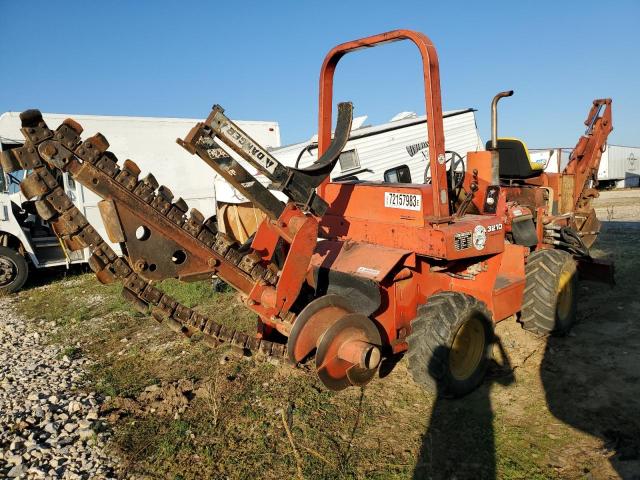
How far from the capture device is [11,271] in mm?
9648

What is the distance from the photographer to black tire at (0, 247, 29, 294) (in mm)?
9562

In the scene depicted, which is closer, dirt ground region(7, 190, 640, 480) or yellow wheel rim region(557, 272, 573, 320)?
dirt ground region(7, 190, 640, 480)

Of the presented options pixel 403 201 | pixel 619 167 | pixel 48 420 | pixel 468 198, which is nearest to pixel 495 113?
pixel 468 198

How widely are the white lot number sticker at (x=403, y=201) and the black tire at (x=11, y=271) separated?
8844mm

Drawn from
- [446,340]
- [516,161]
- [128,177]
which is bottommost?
[446,340]

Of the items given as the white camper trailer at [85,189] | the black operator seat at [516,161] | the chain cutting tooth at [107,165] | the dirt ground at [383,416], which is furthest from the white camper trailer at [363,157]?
the chain cutting tooth at [107,165]

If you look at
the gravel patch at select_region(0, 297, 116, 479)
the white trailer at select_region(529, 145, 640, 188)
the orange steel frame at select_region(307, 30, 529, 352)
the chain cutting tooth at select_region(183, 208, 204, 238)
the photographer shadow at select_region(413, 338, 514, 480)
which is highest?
the chain cutting tooth at select_region(183, 208, 204, 238)

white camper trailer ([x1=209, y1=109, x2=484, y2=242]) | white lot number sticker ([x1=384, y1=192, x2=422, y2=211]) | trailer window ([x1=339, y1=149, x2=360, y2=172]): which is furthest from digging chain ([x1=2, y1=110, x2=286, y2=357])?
trailer window ([x1=339, y1=149, x2=360, y2=172])

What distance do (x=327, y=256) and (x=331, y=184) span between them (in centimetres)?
101

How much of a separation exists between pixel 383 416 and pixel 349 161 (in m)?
7.87

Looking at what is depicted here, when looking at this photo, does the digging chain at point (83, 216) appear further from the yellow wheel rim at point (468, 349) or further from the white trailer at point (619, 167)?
the white trailer at point (619, 167)

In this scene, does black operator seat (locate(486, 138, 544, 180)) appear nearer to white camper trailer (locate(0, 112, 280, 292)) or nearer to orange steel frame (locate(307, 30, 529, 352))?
orange steel frame (locate(307, 30, 529, 352))

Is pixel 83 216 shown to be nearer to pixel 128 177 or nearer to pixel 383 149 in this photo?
pixel 128 177

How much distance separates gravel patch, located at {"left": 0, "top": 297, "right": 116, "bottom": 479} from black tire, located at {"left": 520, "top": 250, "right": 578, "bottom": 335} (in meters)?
4.28
